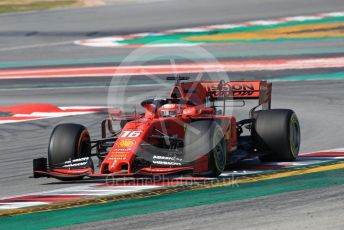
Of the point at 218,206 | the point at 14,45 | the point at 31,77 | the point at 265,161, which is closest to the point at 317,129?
the point at 265,161

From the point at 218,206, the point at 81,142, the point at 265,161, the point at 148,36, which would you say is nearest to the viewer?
the point at 218,206

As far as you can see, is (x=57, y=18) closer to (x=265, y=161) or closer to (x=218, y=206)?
(x=265, y=161)

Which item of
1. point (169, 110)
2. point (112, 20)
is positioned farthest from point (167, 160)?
point (112, 20)

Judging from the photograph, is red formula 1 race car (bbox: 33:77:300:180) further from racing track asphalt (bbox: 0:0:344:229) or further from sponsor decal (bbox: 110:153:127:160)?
racing track asphalt (bbox: 0:0:344:229)

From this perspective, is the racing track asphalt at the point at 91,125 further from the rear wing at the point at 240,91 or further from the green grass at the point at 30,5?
the green grass at the point at 30,5

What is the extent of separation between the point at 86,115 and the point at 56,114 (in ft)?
2.56

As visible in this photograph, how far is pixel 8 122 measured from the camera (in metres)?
19.9

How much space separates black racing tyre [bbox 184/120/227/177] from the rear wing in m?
1.65

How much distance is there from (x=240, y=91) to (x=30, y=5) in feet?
104

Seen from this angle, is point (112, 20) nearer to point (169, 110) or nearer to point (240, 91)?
point (240, 91)

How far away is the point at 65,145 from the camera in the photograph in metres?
12.9

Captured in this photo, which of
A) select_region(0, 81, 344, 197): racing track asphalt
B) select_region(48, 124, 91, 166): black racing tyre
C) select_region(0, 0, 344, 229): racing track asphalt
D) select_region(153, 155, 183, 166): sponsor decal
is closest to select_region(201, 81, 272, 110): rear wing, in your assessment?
select_region(0, 81, 344, 197): racing track asphalt

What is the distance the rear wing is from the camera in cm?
1392

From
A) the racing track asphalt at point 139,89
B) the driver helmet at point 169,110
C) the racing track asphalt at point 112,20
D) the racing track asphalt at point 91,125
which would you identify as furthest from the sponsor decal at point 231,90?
the racing track asphalt at point 112,20
